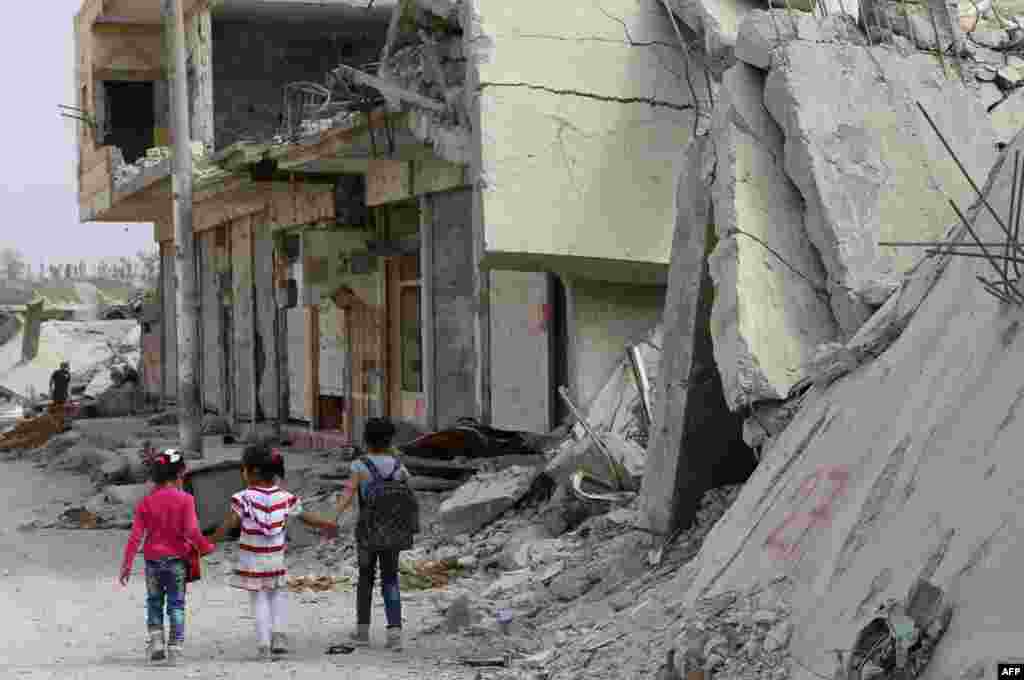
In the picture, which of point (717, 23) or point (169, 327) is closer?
point (717, 23)

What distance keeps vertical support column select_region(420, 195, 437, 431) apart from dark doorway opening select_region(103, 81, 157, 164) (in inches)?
695

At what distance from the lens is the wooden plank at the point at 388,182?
19.3 meters

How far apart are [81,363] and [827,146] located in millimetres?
39469

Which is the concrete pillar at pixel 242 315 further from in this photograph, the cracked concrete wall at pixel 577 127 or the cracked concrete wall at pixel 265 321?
the cracked concrete wall at pixel 577 127

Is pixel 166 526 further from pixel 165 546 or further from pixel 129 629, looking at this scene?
pixel 129 629

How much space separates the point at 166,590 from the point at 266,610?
56 cm

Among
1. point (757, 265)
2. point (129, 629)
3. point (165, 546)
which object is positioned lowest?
point (129, 629)

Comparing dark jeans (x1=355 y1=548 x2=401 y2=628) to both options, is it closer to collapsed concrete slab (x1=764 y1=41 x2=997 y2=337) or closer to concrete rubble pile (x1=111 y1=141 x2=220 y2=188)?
collapsed concrete slab (x1=764 y1=41 x2=997 y2=337)

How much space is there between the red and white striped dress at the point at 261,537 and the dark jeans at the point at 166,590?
1.13 ft

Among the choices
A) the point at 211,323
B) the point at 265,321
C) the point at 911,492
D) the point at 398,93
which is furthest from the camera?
the point at 211,323

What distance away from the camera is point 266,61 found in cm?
2892

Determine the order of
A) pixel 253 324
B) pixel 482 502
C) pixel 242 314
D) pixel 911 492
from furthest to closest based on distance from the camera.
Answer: pixel 242 314, pixel 253 324, pixel 482 502, pixel 911 492

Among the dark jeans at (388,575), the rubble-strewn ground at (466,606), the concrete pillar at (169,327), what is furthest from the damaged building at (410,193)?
the dark jeans at (388,575)

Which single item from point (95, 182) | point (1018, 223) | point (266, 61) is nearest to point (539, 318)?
point (1018, 223)
